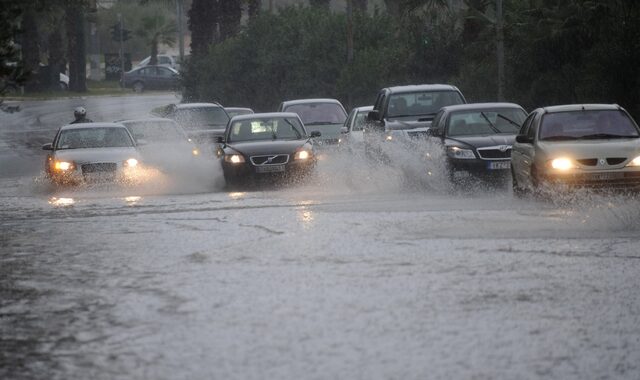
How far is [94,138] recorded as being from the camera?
88.8 ft

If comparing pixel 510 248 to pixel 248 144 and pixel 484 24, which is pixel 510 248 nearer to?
pixel 248 144

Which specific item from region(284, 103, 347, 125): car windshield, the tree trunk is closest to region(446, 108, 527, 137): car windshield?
region(284, 103, 347, 125): car windshield

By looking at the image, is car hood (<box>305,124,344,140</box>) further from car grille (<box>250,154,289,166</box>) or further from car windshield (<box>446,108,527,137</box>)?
car windshield (<box>446,108,527,137</box>)

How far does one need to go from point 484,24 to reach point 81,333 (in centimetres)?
3301

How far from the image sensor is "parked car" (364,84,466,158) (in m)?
A: 27.4

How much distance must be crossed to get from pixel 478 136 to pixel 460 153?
0.85 m

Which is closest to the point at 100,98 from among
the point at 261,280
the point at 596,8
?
the point at 596,8

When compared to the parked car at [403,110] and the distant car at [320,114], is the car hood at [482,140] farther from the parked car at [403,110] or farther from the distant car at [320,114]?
the distant car at [320,114]

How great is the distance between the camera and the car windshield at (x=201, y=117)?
119 ft

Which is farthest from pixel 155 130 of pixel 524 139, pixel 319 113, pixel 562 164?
pixel 562 164

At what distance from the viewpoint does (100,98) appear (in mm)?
82875

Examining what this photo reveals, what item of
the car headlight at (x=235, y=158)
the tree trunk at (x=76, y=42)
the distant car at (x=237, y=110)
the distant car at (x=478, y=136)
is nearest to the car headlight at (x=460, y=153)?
the distant car at (x=478, y=136)

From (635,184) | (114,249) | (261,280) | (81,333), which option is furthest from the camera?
(635,184)

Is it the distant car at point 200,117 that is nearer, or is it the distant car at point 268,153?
the distant car at point 268,153
